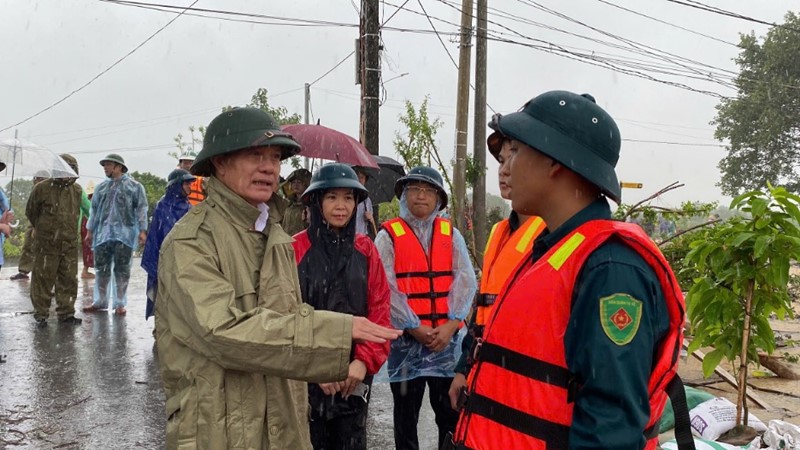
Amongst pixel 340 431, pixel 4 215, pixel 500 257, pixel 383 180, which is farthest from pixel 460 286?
pixel 4 215

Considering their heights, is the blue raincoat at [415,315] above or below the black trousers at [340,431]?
above

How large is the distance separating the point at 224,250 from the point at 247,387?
462mm

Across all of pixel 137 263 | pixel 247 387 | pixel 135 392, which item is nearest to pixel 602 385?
pixel 247 387

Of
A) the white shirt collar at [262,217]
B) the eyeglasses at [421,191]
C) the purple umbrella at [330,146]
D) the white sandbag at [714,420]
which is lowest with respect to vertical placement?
the white sandbag at [714,420]

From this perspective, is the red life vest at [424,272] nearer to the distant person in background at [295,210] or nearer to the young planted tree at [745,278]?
the young planted tree at [745,278]

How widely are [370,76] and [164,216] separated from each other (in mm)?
Result: 3702

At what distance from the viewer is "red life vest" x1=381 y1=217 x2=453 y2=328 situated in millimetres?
4293

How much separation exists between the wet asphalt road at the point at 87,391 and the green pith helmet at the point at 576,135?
3601 mm

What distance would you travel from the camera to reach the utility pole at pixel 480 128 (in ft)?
44.3

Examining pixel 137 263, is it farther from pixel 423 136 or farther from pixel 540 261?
pixel 540 261

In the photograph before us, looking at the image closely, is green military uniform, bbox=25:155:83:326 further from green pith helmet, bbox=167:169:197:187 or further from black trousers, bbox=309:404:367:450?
black trousers, bbox=309:404:367:450

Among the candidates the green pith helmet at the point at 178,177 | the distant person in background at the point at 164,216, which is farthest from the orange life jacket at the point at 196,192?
the green pith helmet at the point at 178,177

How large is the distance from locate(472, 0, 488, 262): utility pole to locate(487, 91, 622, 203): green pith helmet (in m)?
11.6

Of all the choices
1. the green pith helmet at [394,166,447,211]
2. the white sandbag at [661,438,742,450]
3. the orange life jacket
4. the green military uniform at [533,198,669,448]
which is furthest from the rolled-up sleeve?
the orange life jacket
